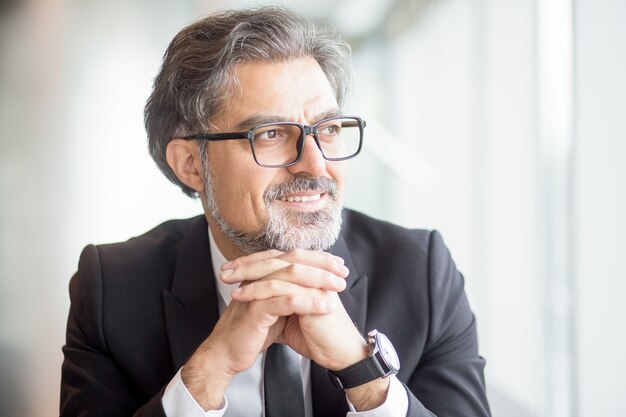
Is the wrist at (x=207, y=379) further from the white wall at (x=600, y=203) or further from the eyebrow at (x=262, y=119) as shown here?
the white wall at (x=600, y=203)

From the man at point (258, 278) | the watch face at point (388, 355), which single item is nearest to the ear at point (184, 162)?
the man at point (258, 278)

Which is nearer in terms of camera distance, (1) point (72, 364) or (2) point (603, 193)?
(1) point (72, 364)

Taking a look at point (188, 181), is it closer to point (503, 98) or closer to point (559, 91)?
point (559, 91)

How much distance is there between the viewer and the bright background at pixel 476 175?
223 cm

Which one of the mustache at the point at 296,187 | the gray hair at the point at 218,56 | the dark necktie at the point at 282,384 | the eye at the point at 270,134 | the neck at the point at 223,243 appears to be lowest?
the dark necktie at the point at 282,384

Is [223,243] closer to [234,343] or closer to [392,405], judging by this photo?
[234,343]

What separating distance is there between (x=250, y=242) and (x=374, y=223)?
391 millimetres

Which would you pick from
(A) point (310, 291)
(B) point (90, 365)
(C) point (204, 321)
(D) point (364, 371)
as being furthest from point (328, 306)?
(B) point (90, 365)

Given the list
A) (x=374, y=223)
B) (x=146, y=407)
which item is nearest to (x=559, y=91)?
(x=374, y=223)

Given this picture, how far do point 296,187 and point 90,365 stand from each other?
69 cm

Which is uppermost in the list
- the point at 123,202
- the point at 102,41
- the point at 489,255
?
the point at 102,41

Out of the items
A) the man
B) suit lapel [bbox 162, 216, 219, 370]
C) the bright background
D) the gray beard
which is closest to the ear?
the man

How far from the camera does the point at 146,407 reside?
1.53 m

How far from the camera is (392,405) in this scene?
4.76ft
